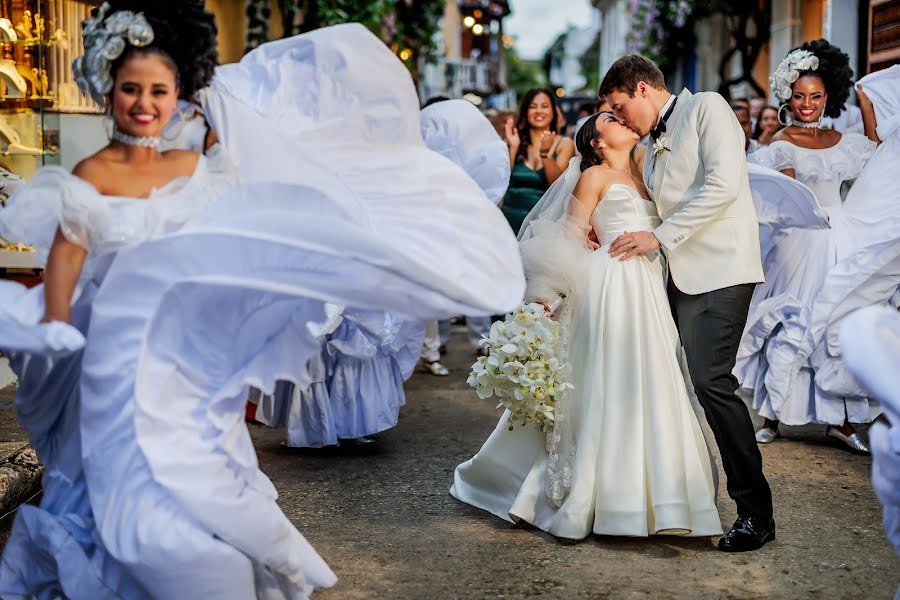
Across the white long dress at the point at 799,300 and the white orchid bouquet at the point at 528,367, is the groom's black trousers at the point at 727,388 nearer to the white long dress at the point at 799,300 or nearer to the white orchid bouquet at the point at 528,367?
the white orchid bouquet at the point at 528,367

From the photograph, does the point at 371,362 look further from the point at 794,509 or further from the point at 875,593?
the point at 875,593

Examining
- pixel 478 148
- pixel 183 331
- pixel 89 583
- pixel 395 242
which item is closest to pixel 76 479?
pixel 89 583

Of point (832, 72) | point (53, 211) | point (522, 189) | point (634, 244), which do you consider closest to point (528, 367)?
point (634, 244)

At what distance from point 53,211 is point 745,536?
118 inches

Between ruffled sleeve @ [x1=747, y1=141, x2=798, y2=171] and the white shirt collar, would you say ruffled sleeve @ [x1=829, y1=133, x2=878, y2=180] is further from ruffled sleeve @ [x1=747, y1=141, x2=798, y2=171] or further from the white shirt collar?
the white shirt collar

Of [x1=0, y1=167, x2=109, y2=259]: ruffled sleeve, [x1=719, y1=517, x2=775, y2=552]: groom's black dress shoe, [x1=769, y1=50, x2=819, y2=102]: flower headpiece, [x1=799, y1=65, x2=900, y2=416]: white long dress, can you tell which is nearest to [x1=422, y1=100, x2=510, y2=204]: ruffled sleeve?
[x1=769, y1=50, x2=819, y2=102]: flower headpiece

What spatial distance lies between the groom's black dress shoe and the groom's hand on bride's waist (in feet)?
3.92

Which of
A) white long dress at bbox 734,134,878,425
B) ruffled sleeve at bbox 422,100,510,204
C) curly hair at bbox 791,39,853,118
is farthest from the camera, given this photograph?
ruffled sleeve at bbox 422,100,510,204

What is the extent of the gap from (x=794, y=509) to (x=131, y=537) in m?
3.34

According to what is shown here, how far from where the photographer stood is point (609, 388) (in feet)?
16.3

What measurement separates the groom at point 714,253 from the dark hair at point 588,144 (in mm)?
305

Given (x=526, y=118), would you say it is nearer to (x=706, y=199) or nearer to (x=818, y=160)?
(x=818, y=160)

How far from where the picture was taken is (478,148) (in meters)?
7.91

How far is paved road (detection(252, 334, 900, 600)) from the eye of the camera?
439cm
